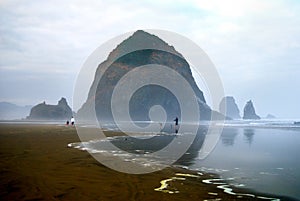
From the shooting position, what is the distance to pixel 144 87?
5920 inches

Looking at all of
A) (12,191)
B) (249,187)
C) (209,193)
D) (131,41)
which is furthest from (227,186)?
(131,41)

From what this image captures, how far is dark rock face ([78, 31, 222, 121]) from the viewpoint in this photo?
479 ft

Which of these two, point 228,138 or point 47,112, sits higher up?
point 47,112

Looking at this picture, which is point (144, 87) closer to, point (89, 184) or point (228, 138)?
point (228, 138)

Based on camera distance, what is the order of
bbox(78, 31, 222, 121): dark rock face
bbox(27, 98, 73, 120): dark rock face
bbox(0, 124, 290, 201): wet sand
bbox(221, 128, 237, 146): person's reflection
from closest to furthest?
bbox(0, 124, 290, 201): wet sand → bbox(221, 128, 237, 146): person's reflection → bbox(78, 31, 222, 121): dark rock face → bbox(27, 98, 73, 120): dark rock face

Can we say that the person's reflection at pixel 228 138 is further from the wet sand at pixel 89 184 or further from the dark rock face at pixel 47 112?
the dark rock face at pixel 47 112

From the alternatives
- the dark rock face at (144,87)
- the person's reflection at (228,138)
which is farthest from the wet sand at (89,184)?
the dark rock face at (144,87)

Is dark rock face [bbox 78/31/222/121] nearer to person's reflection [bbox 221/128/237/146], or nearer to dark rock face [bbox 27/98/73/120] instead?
dark rock face [bbox 27/98/73/120]

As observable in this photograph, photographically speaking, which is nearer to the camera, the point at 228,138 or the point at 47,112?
the point at 228,138

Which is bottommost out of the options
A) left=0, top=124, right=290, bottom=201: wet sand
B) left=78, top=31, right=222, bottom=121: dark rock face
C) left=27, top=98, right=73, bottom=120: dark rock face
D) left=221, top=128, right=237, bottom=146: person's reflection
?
left=0, top=124, right=290, bottom=201: wet sand

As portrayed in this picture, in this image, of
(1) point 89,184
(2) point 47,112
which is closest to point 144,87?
(2) point 47,112

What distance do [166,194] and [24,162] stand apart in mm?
8560

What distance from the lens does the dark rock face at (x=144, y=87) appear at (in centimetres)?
14606

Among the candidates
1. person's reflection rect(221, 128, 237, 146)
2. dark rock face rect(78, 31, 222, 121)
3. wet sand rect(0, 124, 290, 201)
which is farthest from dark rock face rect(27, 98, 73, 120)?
wet sand rect(0, 124, 290, 201)
